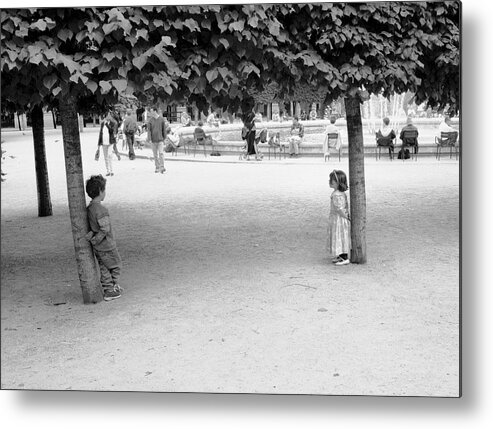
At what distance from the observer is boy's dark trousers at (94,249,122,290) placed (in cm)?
725

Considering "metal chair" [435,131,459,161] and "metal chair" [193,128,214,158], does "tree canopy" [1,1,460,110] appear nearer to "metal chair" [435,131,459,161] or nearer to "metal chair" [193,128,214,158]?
"metal chair" [435,131,459,161]

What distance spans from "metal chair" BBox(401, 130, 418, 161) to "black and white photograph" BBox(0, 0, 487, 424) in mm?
321

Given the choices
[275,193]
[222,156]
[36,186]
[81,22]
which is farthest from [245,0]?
[222,156]

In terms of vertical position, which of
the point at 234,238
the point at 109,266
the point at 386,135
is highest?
the point at 386,135

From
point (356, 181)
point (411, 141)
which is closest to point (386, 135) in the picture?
point (411, 141)

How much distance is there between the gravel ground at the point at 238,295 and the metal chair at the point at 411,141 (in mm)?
203

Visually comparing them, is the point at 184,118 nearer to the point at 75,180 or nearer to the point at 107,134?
the point at 107,134

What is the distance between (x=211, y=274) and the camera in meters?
8.38

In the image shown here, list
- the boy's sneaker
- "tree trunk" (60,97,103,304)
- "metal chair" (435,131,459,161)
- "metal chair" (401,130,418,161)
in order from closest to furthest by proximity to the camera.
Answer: "metal chair" (435,131,459,161) < "tree trunk" (60,97,103,304) < the boy's sneaker < "metal chair" (401,130,418,161)

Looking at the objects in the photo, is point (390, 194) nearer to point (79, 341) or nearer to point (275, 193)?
point (275, 193)

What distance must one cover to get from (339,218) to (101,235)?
2598 millimetres

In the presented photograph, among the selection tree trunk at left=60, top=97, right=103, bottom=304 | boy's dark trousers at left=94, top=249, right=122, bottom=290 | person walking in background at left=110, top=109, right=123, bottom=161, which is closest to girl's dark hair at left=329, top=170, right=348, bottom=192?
person walking in background at left=110, top=109, right=123, bottom=161

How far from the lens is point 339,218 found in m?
8.46

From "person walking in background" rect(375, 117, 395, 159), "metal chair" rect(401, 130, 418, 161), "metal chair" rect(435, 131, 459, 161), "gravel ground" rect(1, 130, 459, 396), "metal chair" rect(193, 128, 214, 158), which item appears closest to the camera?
"gravel ground" rect(1, 130, 459, 396)
